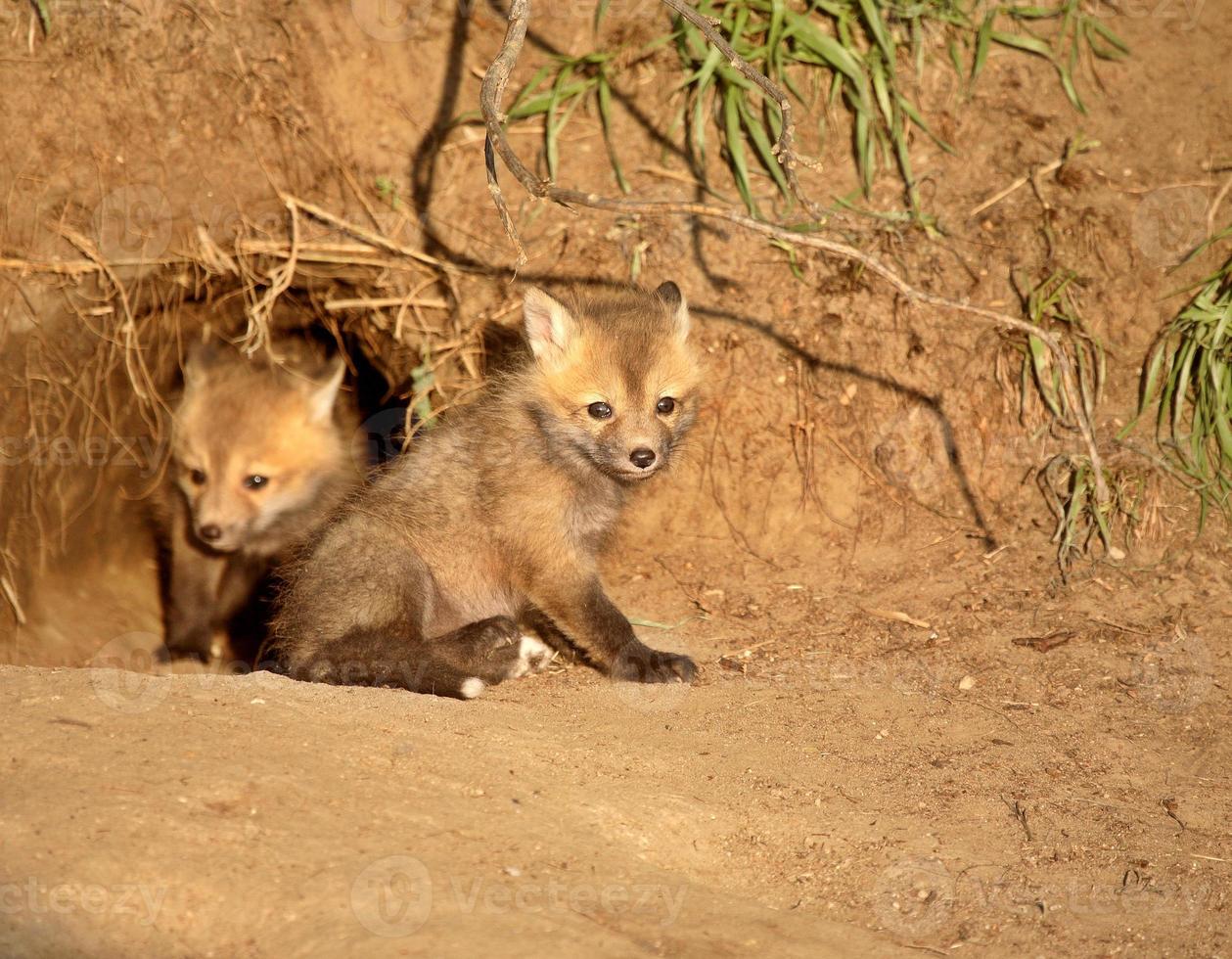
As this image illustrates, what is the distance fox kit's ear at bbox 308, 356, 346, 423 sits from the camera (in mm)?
5082

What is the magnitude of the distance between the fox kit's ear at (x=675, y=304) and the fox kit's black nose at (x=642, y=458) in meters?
0.58

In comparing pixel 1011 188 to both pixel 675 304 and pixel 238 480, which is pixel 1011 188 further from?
pixel 238 480

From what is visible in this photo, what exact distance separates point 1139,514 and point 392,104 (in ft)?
11.8

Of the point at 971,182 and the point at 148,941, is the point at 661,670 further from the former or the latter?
the point at 971,182

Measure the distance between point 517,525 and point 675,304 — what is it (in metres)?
1.00

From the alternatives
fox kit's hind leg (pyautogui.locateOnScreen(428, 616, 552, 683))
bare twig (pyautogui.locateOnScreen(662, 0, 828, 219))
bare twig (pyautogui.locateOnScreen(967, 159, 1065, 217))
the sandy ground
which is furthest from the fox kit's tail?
bare twig (pyautogui.locateOnScreen(967, 159, 1065, 217))

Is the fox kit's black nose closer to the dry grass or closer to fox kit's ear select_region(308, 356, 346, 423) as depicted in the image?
the dry grass

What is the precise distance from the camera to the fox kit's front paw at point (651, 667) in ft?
12.2

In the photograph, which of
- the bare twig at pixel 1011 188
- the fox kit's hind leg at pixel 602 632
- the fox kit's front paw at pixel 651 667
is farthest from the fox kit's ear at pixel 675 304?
the bare twig at pixel 1011 188

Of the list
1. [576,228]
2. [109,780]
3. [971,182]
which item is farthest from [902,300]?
[109,780]

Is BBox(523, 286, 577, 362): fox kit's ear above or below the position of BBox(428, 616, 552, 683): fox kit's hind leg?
above

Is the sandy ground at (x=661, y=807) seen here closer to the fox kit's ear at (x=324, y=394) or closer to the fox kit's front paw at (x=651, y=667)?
the fox kit's front paw at (x=651, y=667)

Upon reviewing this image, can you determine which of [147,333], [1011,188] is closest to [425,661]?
[147,333]

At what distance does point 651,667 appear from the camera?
374 centimetres
